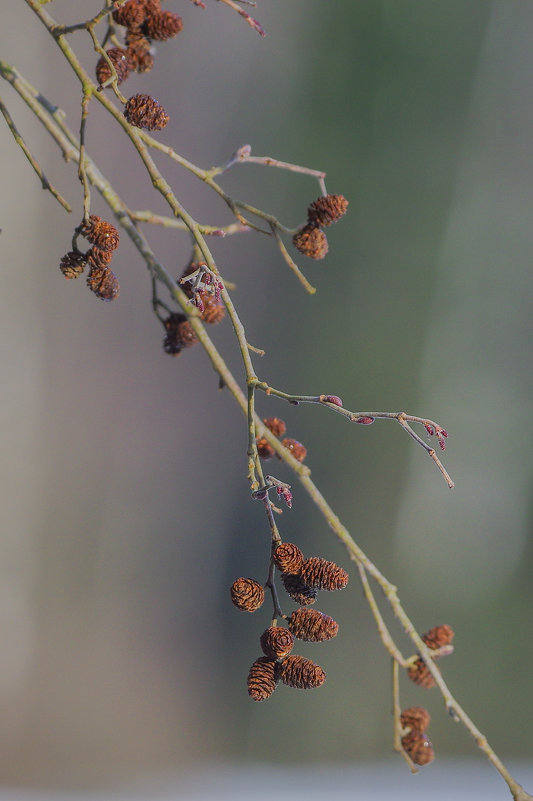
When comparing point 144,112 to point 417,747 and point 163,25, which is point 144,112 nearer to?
point 163,25

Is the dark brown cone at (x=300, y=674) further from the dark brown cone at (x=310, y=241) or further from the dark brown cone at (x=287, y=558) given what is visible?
the dark brown cone at (x=310, y=241)

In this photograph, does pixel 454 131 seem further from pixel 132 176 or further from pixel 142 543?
pixel 142 543

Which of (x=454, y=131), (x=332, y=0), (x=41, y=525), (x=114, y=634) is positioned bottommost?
(x=114, y=634)

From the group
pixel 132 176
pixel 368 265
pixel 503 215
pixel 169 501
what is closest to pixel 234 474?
pixel 169 501

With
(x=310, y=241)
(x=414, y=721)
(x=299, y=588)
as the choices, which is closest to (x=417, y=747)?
(x=414, y=721)

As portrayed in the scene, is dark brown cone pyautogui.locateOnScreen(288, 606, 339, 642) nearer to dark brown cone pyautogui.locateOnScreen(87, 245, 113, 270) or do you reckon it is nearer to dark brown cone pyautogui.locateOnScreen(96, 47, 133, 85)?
dark brown cone pyautogui.locateOnScreen(87, 245, 113, 270)

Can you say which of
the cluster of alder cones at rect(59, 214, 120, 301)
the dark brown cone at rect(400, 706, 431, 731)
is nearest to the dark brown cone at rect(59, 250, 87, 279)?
the cluster of alder cones at rect(59, 214, 120, 301)

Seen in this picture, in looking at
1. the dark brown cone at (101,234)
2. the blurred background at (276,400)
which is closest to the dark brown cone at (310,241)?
the dark brown cone at (101,234)
